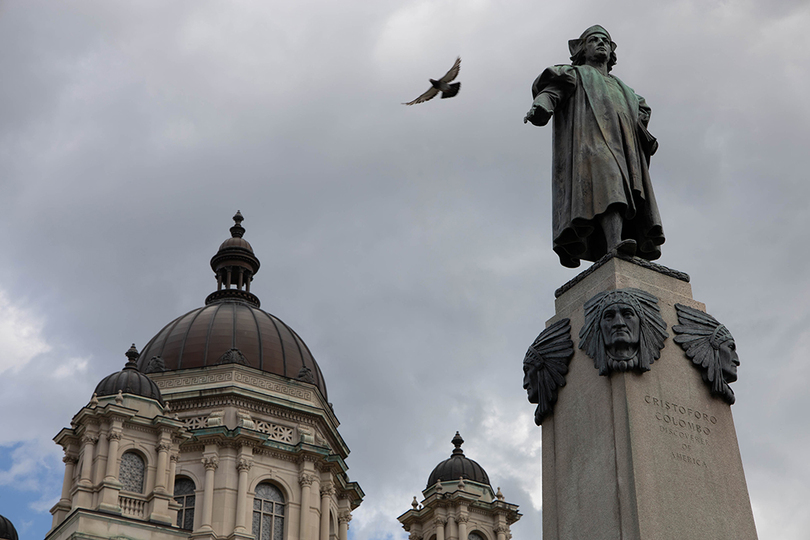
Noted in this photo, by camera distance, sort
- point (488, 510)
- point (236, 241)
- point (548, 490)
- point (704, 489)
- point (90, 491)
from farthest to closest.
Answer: point (236, 241), point (488, 510), point (90, 491), point (548, 490), point (704, 489)

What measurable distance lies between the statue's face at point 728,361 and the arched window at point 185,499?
146 ft

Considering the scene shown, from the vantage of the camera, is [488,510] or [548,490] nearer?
[548,490]

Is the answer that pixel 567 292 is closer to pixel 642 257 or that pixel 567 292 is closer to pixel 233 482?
pixel 642 257

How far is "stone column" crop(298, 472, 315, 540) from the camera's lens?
50.8 metres

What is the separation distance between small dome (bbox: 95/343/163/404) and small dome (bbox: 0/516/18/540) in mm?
15887

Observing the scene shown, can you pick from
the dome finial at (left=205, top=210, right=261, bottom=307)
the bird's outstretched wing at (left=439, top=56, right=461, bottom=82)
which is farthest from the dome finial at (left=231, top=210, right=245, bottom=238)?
the bird's outstretched wing at (left=439, top=56, right=461, bottom=82)

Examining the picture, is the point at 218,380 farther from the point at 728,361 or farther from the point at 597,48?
the point at 728,361

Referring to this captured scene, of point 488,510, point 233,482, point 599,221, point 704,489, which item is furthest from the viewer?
point 488,510

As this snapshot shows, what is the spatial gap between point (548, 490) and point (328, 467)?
46.0 m

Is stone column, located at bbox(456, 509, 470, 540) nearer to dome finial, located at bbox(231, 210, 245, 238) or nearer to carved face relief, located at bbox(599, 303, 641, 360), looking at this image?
dome finial, located at bbox(231, 210, 245, 238)

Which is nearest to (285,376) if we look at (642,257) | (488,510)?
(488,510)

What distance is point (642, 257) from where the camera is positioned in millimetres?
10070

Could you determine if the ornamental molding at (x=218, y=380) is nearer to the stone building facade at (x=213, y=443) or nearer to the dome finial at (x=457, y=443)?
the stone building facade at (x=213, y=443)

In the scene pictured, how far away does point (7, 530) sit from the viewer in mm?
56375
